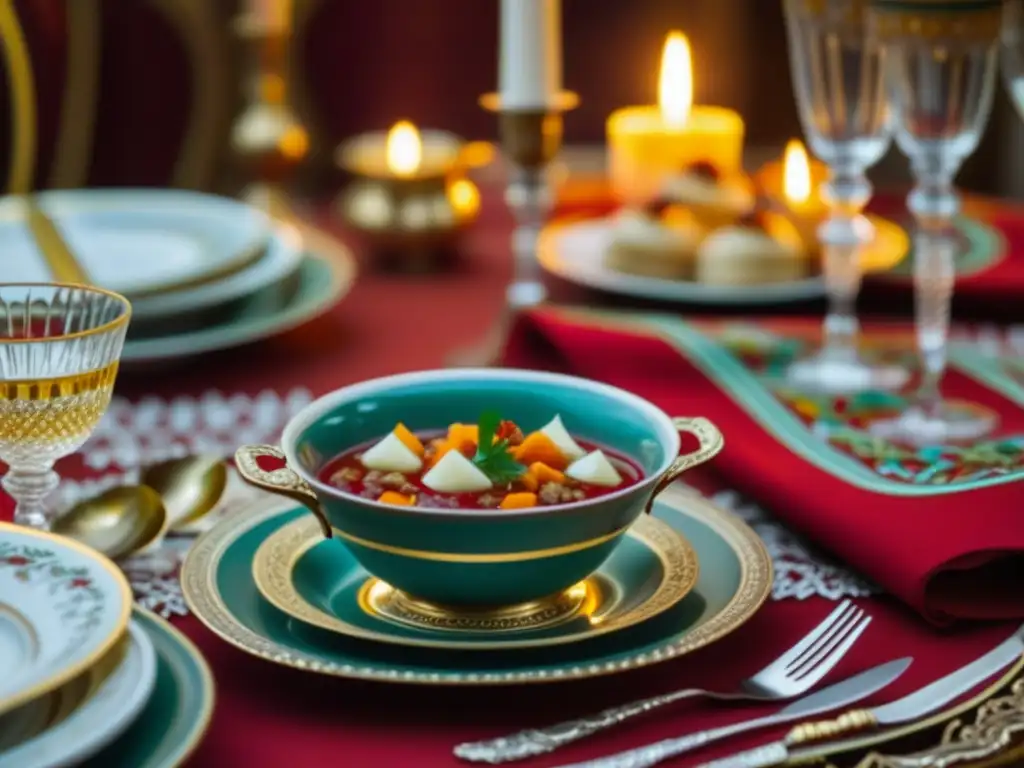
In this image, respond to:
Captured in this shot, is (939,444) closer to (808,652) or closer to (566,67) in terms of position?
(808,652)

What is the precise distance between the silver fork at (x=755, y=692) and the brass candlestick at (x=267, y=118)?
92 centimetres

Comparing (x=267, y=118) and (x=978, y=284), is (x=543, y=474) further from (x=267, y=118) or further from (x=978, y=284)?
(x=267, y=118)

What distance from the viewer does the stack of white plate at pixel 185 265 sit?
1134mm

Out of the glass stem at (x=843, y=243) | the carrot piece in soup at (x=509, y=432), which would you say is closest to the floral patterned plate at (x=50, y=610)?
the carrot piece in soup at (x=509, y=432)

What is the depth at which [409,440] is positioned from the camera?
2.53 feet

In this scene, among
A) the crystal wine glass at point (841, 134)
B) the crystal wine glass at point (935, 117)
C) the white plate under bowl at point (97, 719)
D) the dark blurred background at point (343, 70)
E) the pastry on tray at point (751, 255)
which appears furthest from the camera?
the dark blurred background at point (343, 70)

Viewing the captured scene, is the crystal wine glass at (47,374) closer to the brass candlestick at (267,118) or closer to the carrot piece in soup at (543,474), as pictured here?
the carrot piece in soup at (543,474)

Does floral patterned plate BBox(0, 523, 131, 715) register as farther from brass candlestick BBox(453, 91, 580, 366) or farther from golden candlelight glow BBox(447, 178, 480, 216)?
golden candlelight glow BBox(447, 178, 480, 216)

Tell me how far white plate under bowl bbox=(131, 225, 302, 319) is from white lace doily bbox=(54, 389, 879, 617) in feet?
0.22

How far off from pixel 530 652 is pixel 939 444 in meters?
0.42

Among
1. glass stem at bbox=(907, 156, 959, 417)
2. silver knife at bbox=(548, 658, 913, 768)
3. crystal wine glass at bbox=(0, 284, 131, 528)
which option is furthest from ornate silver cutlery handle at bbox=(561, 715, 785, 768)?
glass stem at bbox=(907, 156, 959, 417)

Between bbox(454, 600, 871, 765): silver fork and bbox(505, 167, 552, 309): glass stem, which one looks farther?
bbox(505, 167, 552, 309): glass stem

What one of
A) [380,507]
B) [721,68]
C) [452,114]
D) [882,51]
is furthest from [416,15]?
[380,507]

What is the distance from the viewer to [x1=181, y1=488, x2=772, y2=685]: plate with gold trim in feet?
2.13
